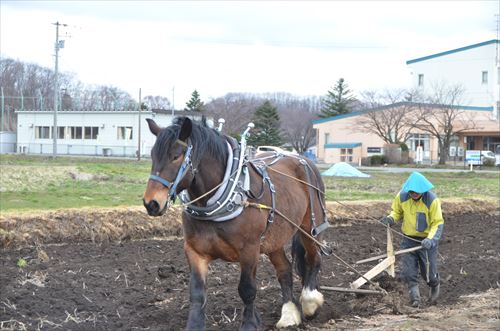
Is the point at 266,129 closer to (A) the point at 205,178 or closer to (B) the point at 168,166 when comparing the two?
(A) the point at 205,178

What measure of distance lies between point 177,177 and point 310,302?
2489mm

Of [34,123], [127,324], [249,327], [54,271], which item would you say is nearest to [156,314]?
[127,324]

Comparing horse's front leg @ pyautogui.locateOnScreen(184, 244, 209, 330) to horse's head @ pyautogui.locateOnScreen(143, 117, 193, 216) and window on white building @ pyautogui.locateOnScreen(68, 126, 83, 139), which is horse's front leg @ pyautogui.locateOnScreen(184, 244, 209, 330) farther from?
window on white building @ pyautogui.locateOnScreen(68, 126, 83, 139)

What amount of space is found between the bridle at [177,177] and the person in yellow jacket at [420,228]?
132 inches

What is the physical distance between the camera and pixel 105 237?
35.2ft

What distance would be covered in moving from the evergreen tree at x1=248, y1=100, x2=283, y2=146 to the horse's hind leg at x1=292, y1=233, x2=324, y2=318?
74.4ft

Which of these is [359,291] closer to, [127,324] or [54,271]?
[127,324]

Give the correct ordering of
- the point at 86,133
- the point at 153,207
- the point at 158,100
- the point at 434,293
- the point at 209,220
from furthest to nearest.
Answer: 1. the point at 158,100
2. the point at 86,133
3. the point at 434,293
4. the point at 209,220
5. the point at 153,207

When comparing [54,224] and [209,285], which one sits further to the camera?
[54,224]

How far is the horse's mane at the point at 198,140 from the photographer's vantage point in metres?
5.16

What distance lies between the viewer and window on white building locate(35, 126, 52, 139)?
57125 millimetres

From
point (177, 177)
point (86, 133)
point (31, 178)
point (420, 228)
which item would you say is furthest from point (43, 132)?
point (177, 177)

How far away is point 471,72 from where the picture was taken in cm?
6481

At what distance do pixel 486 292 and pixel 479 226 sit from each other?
6.45 meters
